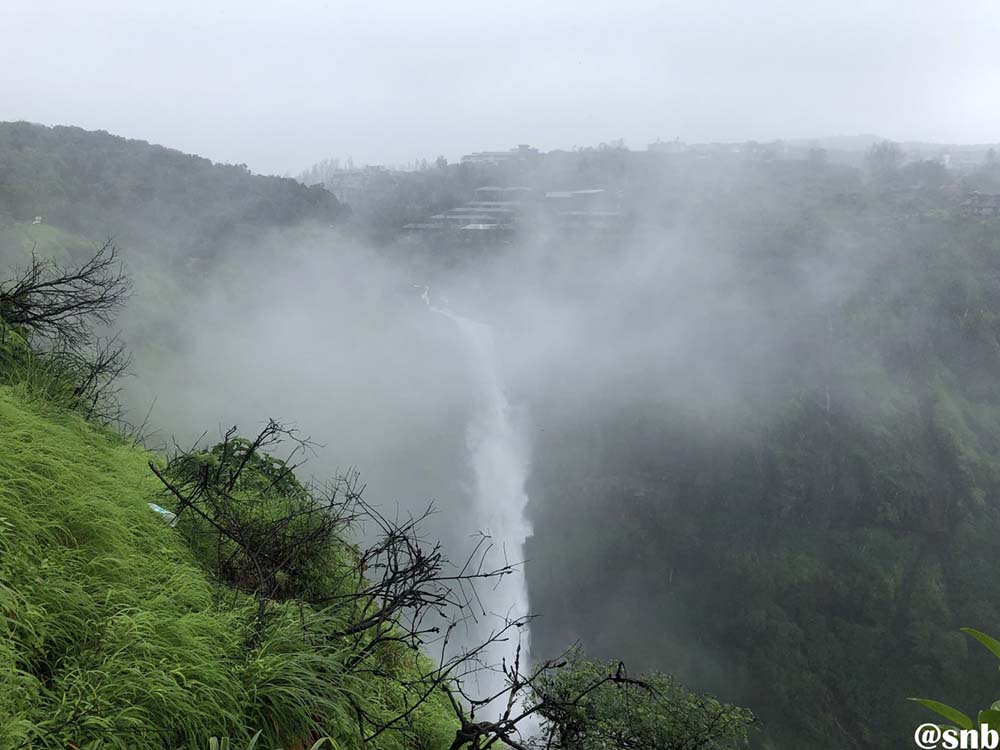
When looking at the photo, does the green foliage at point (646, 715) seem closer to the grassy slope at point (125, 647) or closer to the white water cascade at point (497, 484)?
the grassy slope at point (125, 647)

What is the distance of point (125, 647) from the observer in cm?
204

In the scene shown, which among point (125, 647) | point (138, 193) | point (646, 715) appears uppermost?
point (138, 193)


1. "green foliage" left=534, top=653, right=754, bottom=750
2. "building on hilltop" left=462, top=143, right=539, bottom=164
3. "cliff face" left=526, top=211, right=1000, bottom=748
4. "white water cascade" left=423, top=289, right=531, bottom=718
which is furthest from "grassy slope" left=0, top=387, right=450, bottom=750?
"building on hilltop" left=462, top=143, right=539, bottom=164

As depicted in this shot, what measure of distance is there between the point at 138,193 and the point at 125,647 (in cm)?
4049

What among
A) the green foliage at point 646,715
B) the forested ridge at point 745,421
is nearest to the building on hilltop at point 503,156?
the forested ridge at point 745,421

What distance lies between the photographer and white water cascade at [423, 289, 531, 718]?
24.2m

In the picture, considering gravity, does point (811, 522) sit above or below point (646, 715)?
below

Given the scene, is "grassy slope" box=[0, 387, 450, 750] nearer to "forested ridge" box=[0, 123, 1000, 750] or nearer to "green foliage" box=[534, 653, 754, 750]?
"green foliage" box=[534, 653, 754, 750]

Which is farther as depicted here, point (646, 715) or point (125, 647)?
point (646, 715)

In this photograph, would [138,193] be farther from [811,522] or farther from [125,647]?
[811,522]

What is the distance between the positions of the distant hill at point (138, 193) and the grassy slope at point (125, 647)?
1091 inches

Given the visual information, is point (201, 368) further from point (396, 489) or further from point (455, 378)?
point (455, 378)

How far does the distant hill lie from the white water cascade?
16.3 m

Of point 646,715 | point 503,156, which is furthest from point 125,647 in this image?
point 503,156
